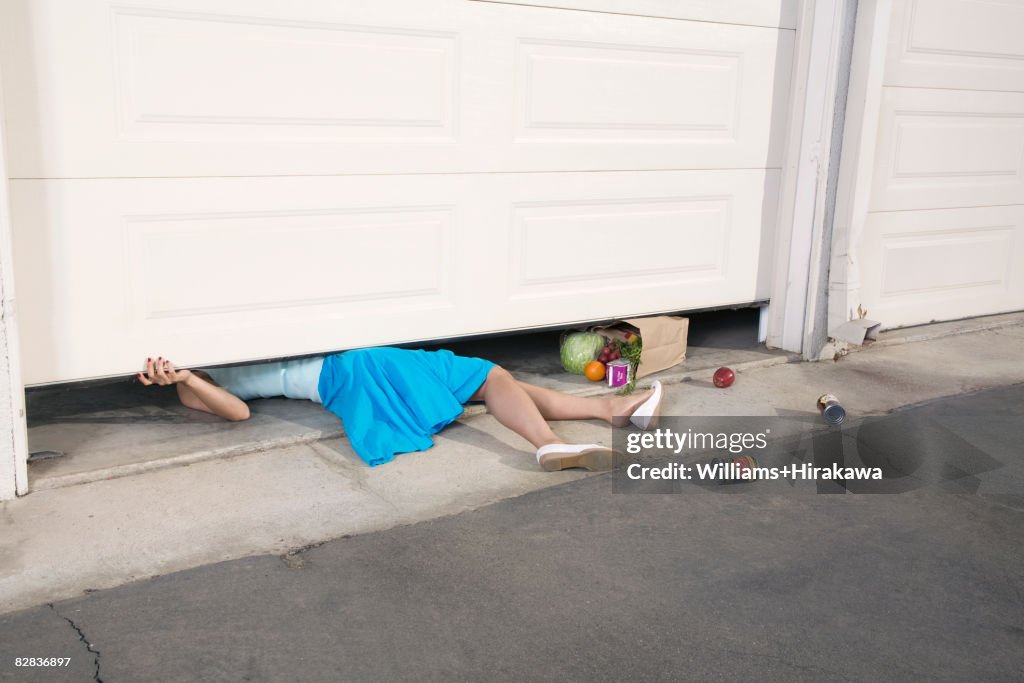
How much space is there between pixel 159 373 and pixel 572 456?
4.40 ft

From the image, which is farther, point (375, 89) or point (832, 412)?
point (832, 412)

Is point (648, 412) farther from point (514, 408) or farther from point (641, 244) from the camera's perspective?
point (641, 244)

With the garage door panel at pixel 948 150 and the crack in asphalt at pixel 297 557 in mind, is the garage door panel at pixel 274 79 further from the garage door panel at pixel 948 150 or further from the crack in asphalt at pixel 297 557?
the garage door panel at pixel 948 150

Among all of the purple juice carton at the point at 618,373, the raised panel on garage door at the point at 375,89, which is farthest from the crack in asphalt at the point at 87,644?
the purple juice carton at the point at 618,373

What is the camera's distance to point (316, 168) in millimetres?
3502

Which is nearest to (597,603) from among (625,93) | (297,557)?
(297,557)

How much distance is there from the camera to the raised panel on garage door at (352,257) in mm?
3180

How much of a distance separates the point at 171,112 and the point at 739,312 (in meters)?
3.09

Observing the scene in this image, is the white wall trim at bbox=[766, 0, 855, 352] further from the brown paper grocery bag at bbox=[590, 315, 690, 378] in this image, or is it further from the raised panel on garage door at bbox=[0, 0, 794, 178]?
the brown paper grocery bag at bbox=[590, 315, 690, 378]

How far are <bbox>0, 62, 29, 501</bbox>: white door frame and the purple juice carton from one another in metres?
2.08

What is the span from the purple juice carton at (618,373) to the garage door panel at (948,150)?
151 cm

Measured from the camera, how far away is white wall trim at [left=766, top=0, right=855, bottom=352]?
171 inches

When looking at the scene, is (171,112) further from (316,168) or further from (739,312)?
(739,312)

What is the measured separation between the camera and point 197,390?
3.46 metres
